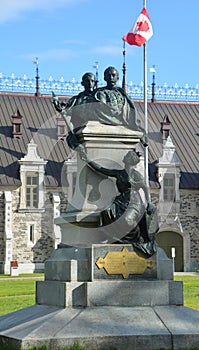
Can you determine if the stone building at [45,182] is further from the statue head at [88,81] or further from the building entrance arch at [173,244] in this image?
the statue head at [88,81]

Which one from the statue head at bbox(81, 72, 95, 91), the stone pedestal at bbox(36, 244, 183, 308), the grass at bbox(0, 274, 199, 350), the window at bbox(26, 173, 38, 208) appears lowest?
the grass at bbox(0, 274, 199, 350)

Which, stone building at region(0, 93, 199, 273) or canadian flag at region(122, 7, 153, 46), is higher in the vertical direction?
canadian flag at region(122, 7, 153, 46)

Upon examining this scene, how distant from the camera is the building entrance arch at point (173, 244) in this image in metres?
48.7

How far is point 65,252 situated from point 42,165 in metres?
35.0

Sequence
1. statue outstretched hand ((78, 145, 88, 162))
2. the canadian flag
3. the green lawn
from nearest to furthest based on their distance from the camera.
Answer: statue outstretched hand ((78, 145, 88, 162)) < the green lawn < the canadian flag

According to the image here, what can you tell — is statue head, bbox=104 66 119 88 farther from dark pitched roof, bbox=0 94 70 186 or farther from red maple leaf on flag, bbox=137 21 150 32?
dark pitched roof, bbox=0 94 70 186

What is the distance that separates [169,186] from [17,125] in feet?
31.8

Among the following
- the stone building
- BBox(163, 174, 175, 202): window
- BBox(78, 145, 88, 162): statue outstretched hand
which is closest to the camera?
BBox(78, 145, 88, 162): statue outstretched hand

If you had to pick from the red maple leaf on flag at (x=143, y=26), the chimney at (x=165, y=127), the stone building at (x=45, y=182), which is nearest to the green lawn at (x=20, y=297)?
the red maple leaf on flag at (x=143, y=26)

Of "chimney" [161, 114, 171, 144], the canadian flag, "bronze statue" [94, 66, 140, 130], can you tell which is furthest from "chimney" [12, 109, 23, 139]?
"bronze statue" [94, 66, 140, 130]

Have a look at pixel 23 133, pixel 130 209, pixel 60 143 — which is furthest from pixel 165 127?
pixel 130 209

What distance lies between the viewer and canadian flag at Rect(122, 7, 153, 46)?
33625mm

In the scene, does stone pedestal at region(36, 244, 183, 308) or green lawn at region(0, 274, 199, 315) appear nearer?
stone pedestal at region(36, 244, 183, 308)

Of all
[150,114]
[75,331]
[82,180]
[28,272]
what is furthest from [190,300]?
[150,114]
